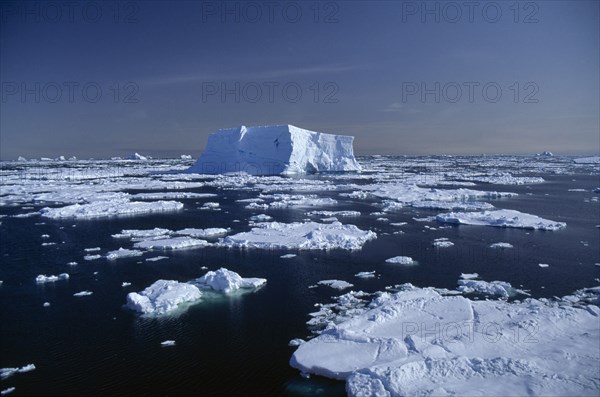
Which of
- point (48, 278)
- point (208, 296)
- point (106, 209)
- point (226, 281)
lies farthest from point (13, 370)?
point (106, 209)

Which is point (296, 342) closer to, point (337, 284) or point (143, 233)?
point (337, 284)

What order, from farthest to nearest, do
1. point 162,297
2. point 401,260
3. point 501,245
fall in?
1. point 501,245
2. point 401,260
3. point 162,297

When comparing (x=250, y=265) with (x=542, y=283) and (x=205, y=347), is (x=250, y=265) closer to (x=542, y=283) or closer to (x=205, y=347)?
(x=205, y=347)

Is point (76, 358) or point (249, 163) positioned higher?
point (249, 163)

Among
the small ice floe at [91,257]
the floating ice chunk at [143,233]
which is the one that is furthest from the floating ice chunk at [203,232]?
the small ice floe at [91,257]

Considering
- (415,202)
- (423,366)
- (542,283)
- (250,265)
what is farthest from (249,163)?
(423,366)

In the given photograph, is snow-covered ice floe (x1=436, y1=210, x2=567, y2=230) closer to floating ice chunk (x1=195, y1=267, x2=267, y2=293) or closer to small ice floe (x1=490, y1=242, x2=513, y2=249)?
small ice floe (x1=490, y1=242, x2=513, y2=249)
